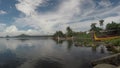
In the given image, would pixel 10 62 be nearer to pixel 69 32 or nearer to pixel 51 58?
pixel 51 58

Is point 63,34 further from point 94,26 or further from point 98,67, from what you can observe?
point 98,67

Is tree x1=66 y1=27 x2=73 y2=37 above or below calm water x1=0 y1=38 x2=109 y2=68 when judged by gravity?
above

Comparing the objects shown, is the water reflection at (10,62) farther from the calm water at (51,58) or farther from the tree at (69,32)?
the tree at (69,32)

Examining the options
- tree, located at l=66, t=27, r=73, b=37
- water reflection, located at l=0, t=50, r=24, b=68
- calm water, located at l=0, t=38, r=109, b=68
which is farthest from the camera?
tree, located at l=66, t=27, r=73, b=37

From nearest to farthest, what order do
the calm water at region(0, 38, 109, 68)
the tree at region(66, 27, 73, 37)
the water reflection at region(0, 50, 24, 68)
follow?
the calm water at region(0, 38, 109, 68), the water reflection at region(0, 50, 24, 68), the tree at region(66, 27, 73, 37)

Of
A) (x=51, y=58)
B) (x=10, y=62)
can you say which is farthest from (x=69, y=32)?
(x=10, y=62)

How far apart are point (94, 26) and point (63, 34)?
5642 cm

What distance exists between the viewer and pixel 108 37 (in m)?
73.0

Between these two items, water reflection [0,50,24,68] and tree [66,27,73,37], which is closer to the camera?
water reflection [0,50,24,68]

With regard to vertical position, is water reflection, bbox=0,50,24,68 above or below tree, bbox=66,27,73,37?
below

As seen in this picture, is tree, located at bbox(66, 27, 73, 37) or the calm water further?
tree, located at bbox(66, 27, 73, 37)

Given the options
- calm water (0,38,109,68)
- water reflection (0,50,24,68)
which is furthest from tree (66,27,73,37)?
water reflection (0,50,24,68)

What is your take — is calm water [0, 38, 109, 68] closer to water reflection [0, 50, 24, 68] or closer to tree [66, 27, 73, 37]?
water reflection [0, 50, 24, 68]

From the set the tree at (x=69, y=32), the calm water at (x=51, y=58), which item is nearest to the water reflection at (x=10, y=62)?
the calm water at (x=51, y=58)
